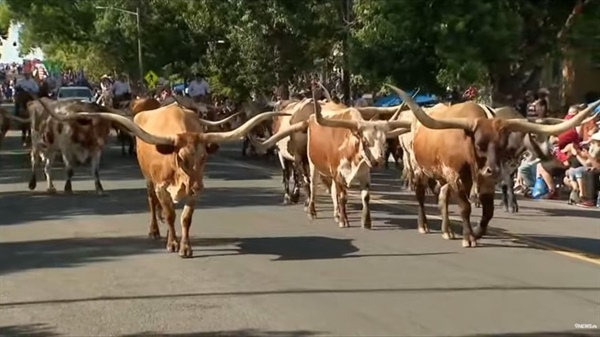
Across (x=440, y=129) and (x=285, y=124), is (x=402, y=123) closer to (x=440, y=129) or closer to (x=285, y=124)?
(x=440, y=129)

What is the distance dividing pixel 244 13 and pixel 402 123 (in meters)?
19.5

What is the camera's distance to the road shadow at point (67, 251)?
1388 centimetres

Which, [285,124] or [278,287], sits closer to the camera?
[278,287]

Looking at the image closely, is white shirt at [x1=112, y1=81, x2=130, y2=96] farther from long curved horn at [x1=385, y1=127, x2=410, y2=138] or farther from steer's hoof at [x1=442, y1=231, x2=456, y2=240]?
steer's hoof at [x1=442, y1=231, x2=456, y2=240]

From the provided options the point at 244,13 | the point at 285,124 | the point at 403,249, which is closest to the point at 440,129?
the point at 403,249

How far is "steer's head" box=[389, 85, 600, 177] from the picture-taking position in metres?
14.0

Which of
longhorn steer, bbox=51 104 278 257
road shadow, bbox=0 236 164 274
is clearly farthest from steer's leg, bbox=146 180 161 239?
longhorn steer, bbox=51 104 278 257

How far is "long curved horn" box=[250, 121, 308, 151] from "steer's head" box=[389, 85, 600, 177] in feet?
7.73

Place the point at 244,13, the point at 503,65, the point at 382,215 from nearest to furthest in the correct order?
the point at 382,215 → the point at 503,65 → the point at 244,13

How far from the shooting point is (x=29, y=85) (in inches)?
1426

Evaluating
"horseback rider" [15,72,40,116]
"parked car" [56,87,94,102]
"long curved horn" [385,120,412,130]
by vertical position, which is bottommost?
"parked car" [56,87,94,102]

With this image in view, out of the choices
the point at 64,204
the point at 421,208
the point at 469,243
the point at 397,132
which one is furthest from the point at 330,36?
the point at 469,243

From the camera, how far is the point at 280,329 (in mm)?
10008

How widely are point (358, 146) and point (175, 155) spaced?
324cm
